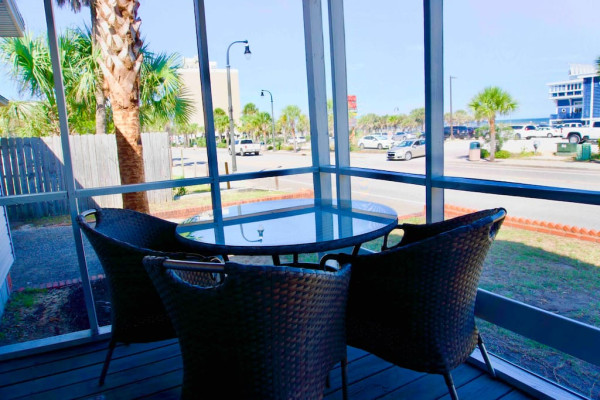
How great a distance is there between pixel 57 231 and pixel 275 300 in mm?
2492

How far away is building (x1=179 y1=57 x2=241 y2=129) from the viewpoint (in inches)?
120

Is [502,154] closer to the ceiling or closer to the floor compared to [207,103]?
closer to the floor

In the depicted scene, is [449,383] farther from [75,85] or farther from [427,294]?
[75,85]

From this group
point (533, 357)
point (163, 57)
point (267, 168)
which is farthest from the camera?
point (163, 57)

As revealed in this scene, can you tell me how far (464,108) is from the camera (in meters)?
2.30

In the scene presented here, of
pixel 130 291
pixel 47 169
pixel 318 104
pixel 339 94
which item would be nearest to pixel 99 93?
pixel 47 169

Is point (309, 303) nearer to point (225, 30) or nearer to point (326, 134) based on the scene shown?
point (326, 134)

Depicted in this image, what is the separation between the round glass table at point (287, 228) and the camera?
5.63ft

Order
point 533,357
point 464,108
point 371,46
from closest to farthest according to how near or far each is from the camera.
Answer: point 533,357 < point 464,108 < point 371,46

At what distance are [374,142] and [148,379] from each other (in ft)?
6.97

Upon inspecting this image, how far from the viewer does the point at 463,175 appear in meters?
2.26

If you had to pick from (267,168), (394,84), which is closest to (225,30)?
(267,168)

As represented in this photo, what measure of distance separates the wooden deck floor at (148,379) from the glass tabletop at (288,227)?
2.59 ft

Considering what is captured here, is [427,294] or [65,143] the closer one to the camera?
[427,294]
